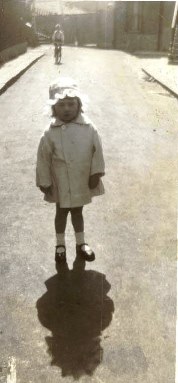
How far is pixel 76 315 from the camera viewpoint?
3.17 metres

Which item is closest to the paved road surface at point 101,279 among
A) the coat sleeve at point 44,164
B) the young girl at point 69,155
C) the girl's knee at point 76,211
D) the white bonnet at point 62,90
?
the girl's knee at point 76,211

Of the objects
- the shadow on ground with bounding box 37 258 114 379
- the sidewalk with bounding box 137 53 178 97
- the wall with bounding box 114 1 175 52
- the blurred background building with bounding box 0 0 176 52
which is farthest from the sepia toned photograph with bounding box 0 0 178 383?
the wall with bounding box 114 1 175 52

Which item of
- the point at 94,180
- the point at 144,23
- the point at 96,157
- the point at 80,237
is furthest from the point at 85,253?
the point at 144,23

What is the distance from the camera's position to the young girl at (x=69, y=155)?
3.35 metres

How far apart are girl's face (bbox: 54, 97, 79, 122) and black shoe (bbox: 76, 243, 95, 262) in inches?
47.6

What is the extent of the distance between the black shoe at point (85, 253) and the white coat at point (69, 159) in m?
0.48

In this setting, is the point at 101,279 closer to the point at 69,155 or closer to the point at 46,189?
the point at 46,189

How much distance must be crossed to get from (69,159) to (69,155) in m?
0.03

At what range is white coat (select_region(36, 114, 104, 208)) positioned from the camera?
344 cm

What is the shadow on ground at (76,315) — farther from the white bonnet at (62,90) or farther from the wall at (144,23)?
the wall at (144,23)

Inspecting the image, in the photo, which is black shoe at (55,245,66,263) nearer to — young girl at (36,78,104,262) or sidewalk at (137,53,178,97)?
young girl at (36,78,104,262)

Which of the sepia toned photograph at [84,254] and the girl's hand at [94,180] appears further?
the girl's hand at [94,180]

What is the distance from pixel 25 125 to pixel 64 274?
18.1 ft

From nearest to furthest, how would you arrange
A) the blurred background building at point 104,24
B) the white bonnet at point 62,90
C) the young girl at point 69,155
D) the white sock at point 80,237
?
the white bonnet at point 62,90 → the young girl at point 69,155 → the white sock at point 80,237 → the blurred background building at point 104,24
